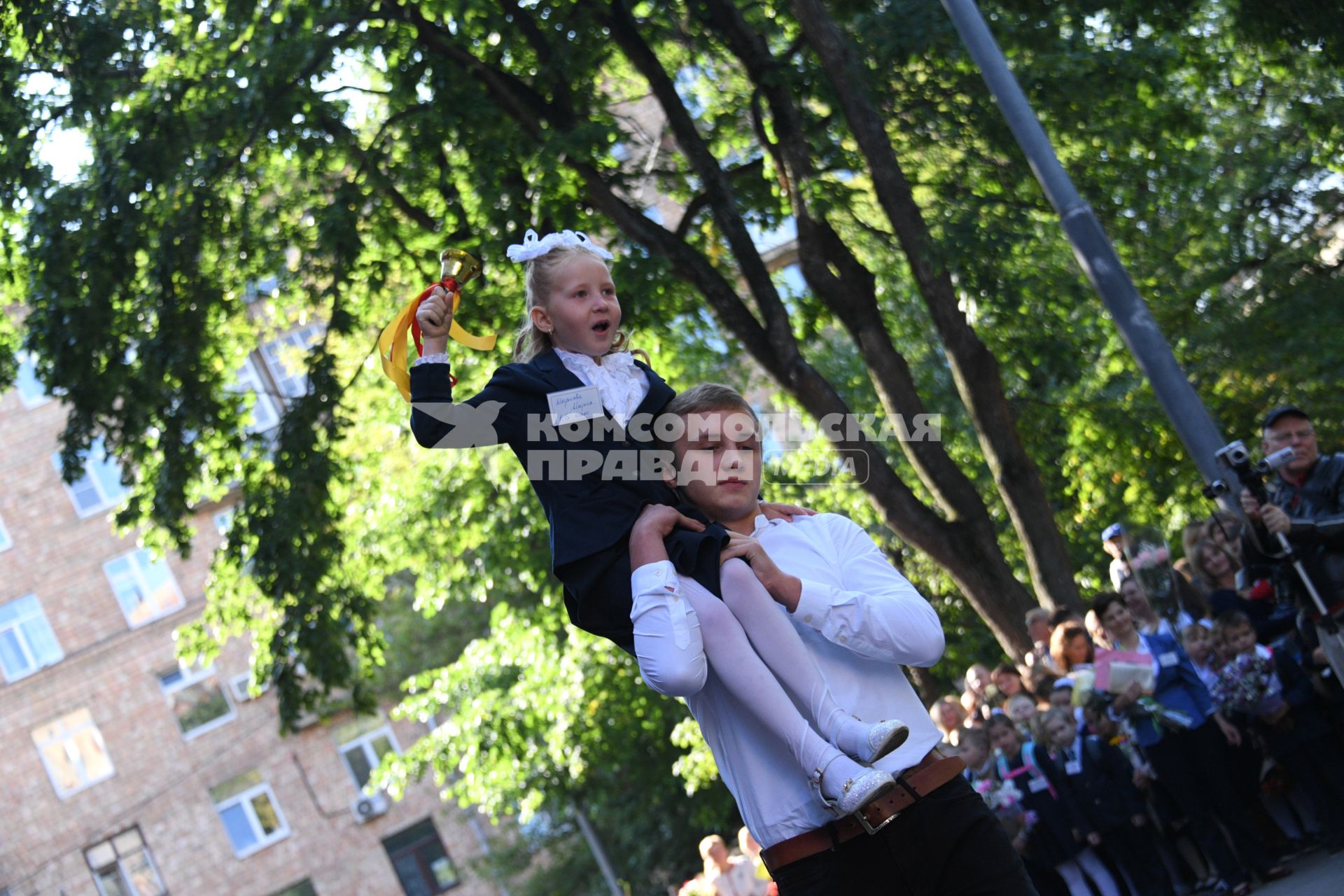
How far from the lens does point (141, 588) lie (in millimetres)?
36188

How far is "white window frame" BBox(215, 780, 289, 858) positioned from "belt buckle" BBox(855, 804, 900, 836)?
34.1 metres

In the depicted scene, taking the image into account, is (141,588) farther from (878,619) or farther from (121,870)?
(878,619)

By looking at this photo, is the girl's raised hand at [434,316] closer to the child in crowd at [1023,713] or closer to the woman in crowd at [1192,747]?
the woman in crowd at [1192,747]

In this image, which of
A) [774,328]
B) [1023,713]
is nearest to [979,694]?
[1023,713]

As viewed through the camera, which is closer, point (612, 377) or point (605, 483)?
point (605, 483)

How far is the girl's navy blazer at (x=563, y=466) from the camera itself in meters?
3.45

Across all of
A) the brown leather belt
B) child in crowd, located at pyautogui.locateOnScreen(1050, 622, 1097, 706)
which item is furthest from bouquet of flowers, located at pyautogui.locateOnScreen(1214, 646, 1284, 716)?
the brown leather belt

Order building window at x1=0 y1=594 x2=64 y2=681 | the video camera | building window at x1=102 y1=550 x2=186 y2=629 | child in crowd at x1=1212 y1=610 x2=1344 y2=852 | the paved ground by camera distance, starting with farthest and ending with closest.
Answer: building window at x1=102 y1=550 x2=186 y2=629, building window at x1=0 y1=594 x2=64 y2=681, child in crowd at x1=1212 y1=610 x2=1344 y2=852, the paved ground, the video camera

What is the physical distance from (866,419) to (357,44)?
6542mm

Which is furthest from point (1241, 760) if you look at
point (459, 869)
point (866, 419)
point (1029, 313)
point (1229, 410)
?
point (459, 869)

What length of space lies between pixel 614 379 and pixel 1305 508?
193 inches

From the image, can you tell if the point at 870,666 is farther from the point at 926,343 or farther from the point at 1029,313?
the point at 926,343

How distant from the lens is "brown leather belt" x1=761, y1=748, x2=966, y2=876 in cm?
304

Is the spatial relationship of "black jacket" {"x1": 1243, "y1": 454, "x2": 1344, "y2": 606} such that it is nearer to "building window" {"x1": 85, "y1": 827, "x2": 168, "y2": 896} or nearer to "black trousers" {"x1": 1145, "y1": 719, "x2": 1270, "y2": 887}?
"black trousers" {"x1": 1145, "y1": 719, "x2": 1270, "y2": 887}
